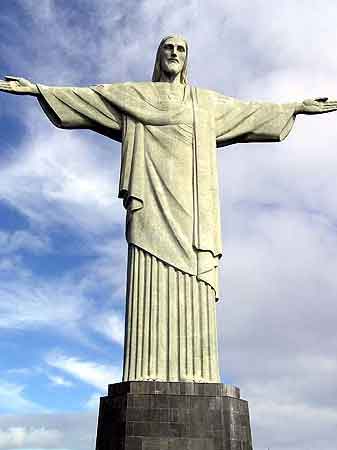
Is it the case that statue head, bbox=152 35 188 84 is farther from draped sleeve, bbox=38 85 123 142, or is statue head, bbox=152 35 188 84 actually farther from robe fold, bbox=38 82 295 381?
draped sleeve, bbox=38 85 123 142

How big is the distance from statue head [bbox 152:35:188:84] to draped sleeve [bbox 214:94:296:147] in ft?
3.52

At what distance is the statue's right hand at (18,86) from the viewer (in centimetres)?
1189

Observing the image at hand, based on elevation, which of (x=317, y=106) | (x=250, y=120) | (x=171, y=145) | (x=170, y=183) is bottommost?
(x=170, y=183)

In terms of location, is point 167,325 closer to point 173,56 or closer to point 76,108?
point 76,108

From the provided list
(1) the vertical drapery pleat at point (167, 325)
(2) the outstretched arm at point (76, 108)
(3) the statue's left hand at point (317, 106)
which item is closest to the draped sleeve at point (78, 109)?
(2) the outstretched arm at point (76, 108)

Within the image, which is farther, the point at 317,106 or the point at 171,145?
the point at 317,106

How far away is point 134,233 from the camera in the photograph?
1117 cm

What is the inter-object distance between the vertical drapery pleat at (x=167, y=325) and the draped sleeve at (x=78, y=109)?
3.15 meters

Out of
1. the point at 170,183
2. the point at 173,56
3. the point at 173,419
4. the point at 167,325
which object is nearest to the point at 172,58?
the point at 173,56

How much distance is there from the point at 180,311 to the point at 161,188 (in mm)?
2615

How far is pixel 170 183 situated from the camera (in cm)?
1149

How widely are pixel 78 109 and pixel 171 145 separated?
7.56 ft

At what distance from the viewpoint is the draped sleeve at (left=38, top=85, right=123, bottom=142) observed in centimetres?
1227

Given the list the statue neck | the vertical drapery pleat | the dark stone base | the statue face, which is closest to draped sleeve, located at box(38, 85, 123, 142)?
the statue neck
